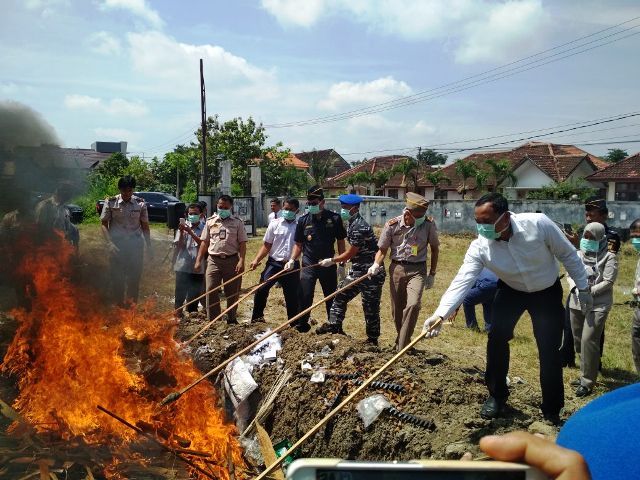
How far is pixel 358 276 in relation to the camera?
716 cm

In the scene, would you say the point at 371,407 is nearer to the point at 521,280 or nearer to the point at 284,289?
the point at 521,280

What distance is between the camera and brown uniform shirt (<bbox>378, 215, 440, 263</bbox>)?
6.85 meters

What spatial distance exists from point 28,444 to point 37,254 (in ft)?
9.58

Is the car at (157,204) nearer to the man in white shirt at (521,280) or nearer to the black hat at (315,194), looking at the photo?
the black hat at (315,194)

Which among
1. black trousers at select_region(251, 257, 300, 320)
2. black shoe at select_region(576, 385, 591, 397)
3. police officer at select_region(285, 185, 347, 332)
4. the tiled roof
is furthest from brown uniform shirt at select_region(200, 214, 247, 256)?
the tiled roof

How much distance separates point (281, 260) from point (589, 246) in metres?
4.03

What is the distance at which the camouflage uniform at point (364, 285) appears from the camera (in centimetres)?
697

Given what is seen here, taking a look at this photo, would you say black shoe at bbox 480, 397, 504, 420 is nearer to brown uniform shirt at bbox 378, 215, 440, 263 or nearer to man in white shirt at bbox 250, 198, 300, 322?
brown uniform shirt at bbox 378, 215, 440, 263

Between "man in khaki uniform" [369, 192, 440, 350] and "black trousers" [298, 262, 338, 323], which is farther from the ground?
"man in khaki uniform" [369, 192, 440, 350]

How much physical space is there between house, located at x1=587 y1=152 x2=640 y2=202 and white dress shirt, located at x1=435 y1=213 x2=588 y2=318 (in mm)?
37994

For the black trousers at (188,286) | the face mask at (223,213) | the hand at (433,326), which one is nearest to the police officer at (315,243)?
the face mask at (223,213)

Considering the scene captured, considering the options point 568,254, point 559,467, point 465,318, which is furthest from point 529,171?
point 559,467

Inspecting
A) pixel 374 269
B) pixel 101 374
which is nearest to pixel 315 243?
pixel 374 269

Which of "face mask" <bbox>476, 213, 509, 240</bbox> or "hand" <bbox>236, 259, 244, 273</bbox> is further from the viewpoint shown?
"hand" <bbox>236, 259, 244, 273</bbox>
